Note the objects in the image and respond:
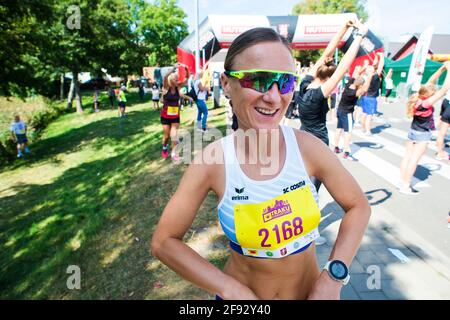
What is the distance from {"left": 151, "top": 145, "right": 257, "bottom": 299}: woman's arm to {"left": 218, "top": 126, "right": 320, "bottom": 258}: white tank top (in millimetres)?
134

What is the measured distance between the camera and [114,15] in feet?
84.1

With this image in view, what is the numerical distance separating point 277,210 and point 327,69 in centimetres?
301

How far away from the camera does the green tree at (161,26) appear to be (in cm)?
5094

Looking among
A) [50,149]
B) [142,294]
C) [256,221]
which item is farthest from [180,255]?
[50,149]

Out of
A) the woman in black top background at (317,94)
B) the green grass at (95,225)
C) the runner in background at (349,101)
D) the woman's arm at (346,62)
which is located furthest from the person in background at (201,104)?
the woman's arm at (346,62)

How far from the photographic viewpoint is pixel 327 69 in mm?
3783

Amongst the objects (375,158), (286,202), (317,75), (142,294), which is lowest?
(142,294)

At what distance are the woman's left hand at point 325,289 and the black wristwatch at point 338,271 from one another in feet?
0.06

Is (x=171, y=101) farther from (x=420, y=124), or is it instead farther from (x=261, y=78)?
(x=261, y=78)

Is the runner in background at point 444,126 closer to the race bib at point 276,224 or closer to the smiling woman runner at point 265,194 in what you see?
the smiling woman runner at point 265,194

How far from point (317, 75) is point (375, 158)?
14.7 ft

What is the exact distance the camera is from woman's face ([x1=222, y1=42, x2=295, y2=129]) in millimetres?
1302

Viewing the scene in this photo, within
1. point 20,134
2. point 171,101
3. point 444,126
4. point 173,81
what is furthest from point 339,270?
point 20,134
